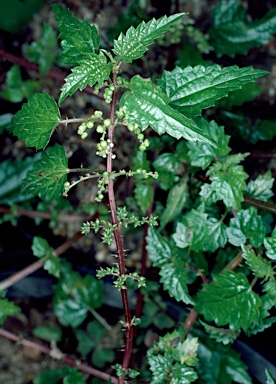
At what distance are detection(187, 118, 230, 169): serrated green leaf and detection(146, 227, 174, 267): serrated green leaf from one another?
26 cm

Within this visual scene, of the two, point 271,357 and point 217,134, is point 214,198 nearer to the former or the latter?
point 217,134

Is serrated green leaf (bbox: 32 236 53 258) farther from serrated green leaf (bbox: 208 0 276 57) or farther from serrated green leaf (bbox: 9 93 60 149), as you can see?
serrated green leaf (bbox: 208 0 276 57)

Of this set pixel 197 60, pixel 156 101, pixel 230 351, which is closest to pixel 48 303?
pixel 230 351

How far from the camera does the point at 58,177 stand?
1.20m

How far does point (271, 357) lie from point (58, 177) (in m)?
1.00

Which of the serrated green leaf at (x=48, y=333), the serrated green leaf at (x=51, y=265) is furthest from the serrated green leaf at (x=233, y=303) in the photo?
the serrated green leaf at (x=48, y=333)

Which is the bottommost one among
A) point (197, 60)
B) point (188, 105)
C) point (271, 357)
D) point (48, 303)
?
point (271, 357)

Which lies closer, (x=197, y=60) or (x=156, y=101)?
(x=156, y=101)

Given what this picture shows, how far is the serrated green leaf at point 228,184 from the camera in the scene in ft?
4.48

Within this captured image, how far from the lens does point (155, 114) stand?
98cm

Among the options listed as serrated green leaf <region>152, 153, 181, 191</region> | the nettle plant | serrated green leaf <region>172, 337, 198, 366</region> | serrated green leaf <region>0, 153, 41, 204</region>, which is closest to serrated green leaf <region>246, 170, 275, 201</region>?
the nettle plant

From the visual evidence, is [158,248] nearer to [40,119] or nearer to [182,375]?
[182,375]

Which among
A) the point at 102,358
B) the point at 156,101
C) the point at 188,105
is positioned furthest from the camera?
the point at 102,358

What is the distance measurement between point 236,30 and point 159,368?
1228mm
